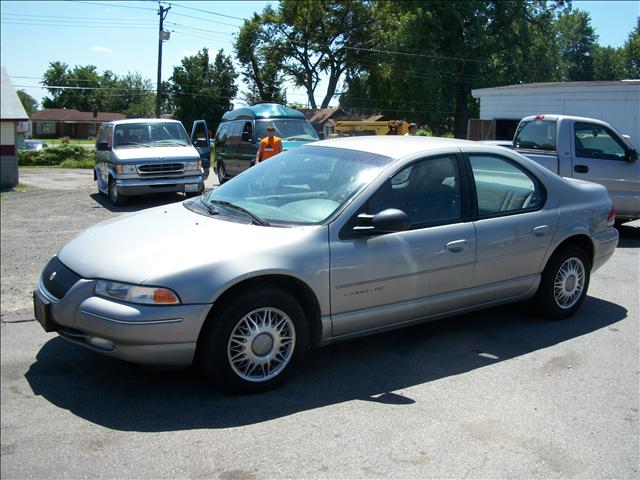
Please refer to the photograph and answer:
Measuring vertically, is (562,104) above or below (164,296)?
above

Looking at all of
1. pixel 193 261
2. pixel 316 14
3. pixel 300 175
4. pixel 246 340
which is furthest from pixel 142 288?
pixel 316 14

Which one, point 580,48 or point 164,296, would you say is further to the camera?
point 580,48

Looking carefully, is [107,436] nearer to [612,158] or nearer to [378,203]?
[378,203]

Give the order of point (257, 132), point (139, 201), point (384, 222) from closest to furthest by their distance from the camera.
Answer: point (384, 222)
point (139, 201)
point (257, 132)

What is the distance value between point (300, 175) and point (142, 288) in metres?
1.76

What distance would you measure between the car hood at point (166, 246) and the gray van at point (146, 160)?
8.65m

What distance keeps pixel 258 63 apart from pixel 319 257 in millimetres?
59773

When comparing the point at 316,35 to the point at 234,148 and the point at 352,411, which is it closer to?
the point at 234,148

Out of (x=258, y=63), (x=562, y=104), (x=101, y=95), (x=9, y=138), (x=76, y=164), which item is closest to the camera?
(x=9, y=138)

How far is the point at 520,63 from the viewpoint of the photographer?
166 feet

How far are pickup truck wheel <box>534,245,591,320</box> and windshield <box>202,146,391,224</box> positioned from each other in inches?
80.3

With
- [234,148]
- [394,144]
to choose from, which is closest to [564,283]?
[394,144]

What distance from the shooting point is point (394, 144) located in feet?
17.1

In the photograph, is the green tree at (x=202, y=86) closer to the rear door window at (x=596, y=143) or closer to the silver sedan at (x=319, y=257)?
the rear door window at (x=596, y=143)
